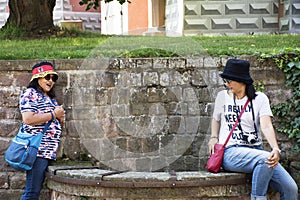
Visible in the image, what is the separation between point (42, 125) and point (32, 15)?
532cm

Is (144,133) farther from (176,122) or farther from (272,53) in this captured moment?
(272,53)

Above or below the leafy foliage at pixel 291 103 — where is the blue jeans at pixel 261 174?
below

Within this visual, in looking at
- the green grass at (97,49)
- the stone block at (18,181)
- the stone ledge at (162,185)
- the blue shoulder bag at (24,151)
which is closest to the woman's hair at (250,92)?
the stone ledge at (162,185)

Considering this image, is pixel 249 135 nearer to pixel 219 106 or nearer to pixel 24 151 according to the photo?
pixel 219 106

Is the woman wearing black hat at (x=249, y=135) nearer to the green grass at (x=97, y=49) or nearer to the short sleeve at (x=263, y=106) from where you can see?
the short sleeve at (x=263, y=106)

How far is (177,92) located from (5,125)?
6.78 feet

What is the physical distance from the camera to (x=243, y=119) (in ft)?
24.0

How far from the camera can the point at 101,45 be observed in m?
11.1

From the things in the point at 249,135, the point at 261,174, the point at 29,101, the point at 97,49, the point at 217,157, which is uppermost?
the point at 97,49

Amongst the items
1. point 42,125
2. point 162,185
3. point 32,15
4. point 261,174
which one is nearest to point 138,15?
point 32,15

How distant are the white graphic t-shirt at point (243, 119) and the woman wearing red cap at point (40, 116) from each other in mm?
1850

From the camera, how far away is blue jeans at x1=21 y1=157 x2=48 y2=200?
760cm

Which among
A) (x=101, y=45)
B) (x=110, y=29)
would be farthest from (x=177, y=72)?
(x=110, y=29)

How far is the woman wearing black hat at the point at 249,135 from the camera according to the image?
23.0 feet
